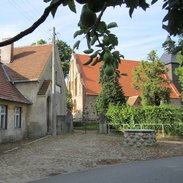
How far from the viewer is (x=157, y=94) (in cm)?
3778

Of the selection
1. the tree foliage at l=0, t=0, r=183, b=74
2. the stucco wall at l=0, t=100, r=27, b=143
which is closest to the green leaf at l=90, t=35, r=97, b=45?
the tree foliage at l=0, t=0, r=183, b=74

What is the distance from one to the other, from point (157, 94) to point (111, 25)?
36.7m

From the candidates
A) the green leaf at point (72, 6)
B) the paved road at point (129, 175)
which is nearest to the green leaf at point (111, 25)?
the green leaf at point (72, 6)

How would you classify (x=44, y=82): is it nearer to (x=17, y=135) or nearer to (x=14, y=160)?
(x=17, y=135)

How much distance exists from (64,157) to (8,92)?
9.54 m

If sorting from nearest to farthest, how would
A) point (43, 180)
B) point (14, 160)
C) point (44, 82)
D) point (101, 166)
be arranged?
point (43, 180)
point (101, 166)
point (14, 160)
point (44, 82)

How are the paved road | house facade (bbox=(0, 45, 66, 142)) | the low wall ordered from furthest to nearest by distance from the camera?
house facade (bbox=(0, 45, 66, 142)) < the low wall < the paved road

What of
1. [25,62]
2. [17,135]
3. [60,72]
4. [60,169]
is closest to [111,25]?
[60,169]

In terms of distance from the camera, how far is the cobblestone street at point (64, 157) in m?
11.2

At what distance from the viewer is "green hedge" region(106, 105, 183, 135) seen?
85.2 feet

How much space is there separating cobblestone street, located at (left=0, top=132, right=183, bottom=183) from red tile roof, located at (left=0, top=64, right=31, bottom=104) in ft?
16.2

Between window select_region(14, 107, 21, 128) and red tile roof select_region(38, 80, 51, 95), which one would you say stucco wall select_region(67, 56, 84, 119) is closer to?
red tile roof select_region(38, 80, 51, 95)

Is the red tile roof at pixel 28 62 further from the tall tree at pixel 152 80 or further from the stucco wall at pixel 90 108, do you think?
the stucco wall at pixel 90 108

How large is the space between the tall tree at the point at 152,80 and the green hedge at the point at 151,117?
10521 mm
